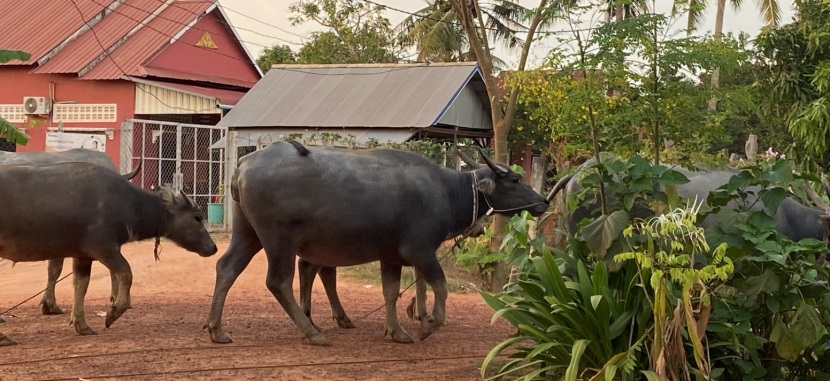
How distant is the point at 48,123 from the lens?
23953 mm

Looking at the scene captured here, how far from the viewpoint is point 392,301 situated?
28.7 ft

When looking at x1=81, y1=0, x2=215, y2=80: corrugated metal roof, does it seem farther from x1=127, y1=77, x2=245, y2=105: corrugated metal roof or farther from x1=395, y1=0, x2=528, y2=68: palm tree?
x1=395, y1=0, x2=528, y2=68: palm tree

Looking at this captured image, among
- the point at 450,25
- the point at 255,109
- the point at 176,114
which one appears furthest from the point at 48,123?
the point at 450,25

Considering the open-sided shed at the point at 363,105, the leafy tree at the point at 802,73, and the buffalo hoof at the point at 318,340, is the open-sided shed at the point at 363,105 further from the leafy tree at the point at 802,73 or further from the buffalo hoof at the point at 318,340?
the buffalo hoof at the point at 318,340

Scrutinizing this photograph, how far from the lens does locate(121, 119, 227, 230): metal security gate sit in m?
17.8

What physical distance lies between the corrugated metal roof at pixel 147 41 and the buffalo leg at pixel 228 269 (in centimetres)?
1506

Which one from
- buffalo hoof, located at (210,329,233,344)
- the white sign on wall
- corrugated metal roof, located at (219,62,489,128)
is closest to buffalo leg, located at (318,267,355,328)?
buffalo hoof, located at (210,329,233,344)

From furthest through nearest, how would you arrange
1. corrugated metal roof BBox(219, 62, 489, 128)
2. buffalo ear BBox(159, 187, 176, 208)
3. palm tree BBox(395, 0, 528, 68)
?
palm tree BBox(395, 0, 528, 68), corrugated metal roof BBox(219, 62, 489, 128), buffalo ear BBox(159, 187, 176, 208)

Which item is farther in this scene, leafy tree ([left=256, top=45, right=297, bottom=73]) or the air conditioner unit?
leafy tree ([left=256, top=45, right=297, bottom=73])

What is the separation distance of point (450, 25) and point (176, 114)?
11450mm

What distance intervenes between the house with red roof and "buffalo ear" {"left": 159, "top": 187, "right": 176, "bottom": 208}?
470 inches

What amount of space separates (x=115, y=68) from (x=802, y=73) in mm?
15839

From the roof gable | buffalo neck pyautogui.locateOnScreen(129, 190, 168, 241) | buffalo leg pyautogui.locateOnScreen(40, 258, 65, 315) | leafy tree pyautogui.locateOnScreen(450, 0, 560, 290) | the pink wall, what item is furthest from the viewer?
the roof gable

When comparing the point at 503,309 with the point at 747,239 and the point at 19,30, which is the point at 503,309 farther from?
the point at 19,30
